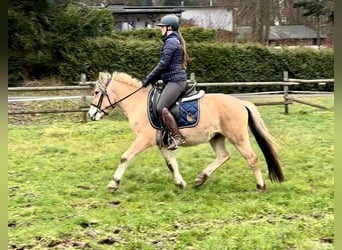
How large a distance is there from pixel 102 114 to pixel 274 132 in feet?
16.3

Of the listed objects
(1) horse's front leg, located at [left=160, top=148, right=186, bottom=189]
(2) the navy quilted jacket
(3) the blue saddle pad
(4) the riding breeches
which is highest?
(2) the navy quilted jacket

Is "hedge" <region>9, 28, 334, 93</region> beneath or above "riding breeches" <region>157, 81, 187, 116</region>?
beneath

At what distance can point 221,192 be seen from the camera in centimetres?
595

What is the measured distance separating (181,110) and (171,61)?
0.57 m

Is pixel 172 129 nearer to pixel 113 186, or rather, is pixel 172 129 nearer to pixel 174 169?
pixel 174 169

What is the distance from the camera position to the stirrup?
231 inches

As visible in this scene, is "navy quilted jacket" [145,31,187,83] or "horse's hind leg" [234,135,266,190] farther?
"horse's hind leg" [234,135,266,190]

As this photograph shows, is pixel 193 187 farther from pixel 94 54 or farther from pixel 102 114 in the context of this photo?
pixel 94 54

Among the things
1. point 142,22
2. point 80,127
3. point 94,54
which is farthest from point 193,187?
point 142,22

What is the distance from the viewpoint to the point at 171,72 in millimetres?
5926

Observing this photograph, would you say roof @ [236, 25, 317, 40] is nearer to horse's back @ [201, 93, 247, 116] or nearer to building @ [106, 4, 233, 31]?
building @ [106, 4, 233, 31]

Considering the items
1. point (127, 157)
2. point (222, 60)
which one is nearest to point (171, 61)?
point (127, 157)

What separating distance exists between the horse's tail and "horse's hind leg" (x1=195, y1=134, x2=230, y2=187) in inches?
17.4

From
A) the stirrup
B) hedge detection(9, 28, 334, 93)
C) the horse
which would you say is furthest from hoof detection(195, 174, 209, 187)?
hedge detection(9, 28, 334, 93)
